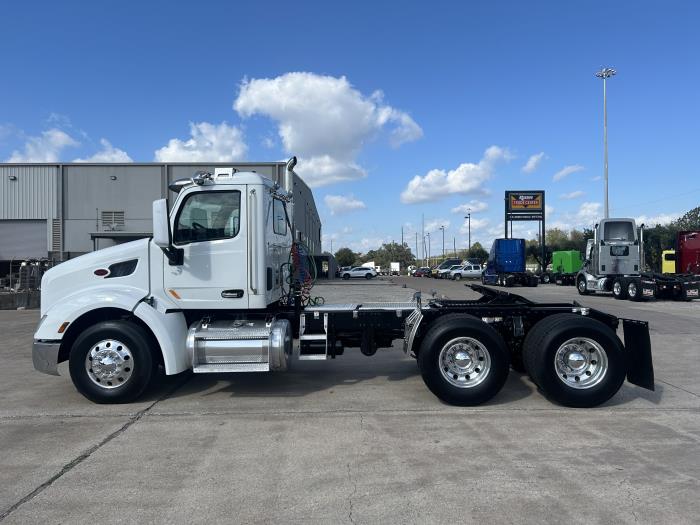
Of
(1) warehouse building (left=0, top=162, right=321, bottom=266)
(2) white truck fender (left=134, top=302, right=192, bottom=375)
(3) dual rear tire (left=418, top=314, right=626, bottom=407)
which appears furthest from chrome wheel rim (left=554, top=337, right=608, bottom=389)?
(1) warehouse building (left=0, top=162, right=321, bottom=266)

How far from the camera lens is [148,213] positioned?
34.1 meters

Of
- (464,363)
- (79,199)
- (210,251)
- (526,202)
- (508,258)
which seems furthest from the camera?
(526,202)

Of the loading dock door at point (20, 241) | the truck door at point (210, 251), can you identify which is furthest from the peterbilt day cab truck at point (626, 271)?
the loading dock door at point (20, 241)

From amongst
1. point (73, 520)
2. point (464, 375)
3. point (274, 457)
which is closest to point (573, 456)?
point (464, 375)

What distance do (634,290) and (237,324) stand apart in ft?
72.2

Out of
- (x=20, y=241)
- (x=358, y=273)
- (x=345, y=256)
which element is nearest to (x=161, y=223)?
(x=20, y=241)

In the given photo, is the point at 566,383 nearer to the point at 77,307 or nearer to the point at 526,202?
the point at 77,307

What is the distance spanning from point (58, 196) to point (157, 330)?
1286 inches

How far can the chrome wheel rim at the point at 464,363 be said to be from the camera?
248 inches

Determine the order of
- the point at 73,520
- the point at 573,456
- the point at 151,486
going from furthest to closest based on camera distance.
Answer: the point at 573,456
the point at 151,486
the point at 73,520

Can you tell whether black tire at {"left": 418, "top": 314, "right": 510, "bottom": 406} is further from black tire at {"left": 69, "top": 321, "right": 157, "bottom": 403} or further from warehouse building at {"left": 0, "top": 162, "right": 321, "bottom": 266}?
warehouse building at {"left": 0, "top": 162, "right": 321, "bottom": 266}

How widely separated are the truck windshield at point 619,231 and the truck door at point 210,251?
2326 cm

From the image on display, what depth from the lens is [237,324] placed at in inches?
267

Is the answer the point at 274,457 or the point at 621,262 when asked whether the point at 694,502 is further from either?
the point at 621,262
